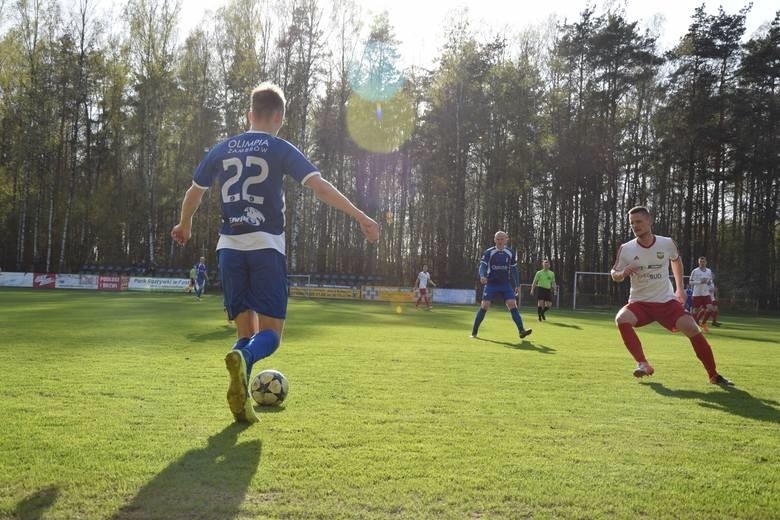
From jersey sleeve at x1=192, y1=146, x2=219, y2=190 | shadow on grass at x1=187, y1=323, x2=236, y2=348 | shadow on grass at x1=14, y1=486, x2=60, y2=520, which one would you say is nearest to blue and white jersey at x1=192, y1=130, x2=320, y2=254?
jersey sleeve at x1=192, y1=146, x2=219, y2=190

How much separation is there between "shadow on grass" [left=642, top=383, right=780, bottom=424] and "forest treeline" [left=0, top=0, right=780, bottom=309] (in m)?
30.5

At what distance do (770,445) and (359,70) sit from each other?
121ft

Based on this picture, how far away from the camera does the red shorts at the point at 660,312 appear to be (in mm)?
6234

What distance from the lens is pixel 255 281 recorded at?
378cm

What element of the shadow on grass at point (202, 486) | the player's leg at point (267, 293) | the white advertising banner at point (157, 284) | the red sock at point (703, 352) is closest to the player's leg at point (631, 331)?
the red sock at point (703, 352)

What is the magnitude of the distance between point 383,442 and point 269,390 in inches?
46.4

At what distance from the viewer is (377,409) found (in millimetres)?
4102

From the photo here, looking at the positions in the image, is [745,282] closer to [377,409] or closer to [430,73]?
[430,73]

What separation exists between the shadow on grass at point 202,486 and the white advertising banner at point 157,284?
31.4 metres

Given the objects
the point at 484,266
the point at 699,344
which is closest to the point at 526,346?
the point at 484,266

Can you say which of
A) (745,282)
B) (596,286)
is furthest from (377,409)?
(745,282)

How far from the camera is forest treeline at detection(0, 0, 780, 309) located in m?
35.5

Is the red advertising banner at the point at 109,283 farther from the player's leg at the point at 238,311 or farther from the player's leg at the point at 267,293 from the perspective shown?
the player's leg at the point at 267,293

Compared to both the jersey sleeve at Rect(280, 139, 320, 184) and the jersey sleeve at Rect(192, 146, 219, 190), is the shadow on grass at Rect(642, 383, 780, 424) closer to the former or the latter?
the jersey sleeve at Rect(280, 139, 320, 184)
